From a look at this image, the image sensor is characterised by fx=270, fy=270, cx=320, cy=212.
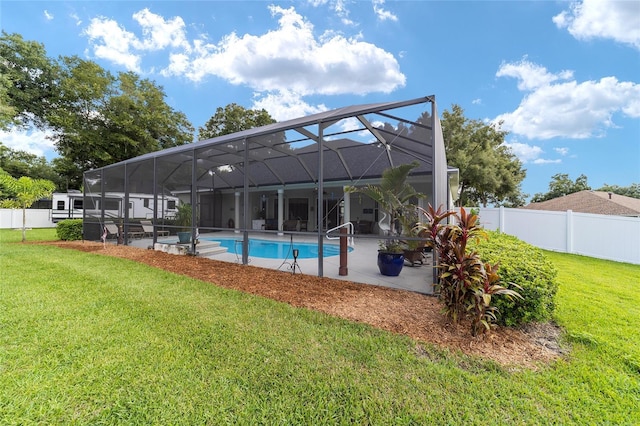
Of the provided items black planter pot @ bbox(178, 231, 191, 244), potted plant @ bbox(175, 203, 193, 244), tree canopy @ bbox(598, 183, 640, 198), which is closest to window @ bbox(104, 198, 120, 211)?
potted plant @ bbox(175, 203, 193, 244)

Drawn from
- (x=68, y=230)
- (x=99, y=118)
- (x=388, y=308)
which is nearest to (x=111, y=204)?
(x=68, y=230)

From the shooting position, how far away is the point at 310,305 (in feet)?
13.3

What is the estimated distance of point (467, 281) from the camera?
2863 mm

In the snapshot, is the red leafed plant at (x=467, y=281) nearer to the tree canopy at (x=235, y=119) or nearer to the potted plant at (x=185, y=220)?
the potted plant at (x=185, y=220)

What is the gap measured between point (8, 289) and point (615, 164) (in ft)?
86.6

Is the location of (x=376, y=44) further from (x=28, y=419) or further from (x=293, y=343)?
(x=28, y=419)

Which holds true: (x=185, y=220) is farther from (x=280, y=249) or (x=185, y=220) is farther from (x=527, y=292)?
(x=527, y=292)

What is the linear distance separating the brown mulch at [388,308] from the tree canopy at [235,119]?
72.6 feet

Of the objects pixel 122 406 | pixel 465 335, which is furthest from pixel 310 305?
pixel 122 406

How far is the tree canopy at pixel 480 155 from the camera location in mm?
20812

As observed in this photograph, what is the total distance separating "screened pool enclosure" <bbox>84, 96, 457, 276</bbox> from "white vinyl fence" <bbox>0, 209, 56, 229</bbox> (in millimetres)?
9381

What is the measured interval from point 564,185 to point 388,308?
151 feet

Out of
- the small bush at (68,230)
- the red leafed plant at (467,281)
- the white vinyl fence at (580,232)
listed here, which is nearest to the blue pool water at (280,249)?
the white vinyl fence at (580,232)

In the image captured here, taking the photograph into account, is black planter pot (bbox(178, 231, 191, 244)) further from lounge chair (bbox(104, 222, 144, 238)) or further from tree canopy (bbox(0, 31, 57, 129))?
tree canopy (bbox(0, 31, 57, 129))
